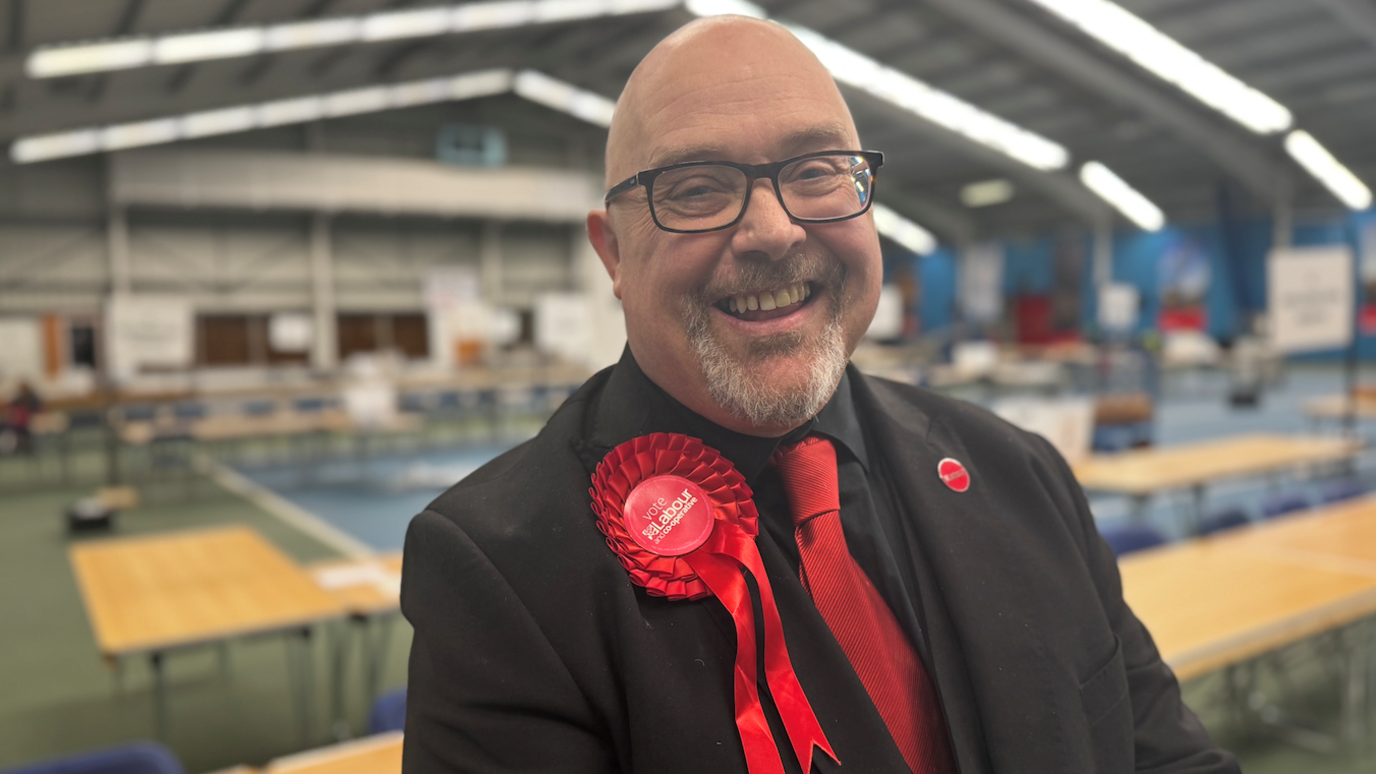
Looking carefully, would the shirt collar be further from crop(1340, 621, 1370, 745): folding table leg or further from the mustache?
crop(1340, 621, 1370, 745): folding table leg

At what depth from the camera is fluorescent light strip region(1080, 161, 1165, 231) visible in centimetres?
2134

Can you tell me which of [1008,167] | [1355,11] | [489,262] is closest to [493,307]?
[489,262]

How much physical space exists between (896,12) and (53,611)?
1278 cm

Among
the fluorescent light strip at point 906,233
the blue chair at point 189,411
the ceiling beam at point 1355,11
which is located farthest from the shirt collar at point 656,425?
the fluorescent light strip at point 906,233

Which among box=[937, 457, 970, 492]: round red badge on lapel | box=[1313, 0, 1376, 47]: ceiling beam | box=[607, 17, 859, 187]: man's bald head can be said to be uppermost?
box=[1313, 0, 1376, 47]: ceiling beam

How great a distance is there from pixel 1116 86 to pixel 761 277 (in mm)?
16314

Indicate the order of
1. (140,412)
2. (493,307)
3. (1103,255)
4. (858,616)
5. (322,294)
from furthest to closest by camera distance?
(1103,255) → (493,307) → (322,294) → (140,412) → (858,616)

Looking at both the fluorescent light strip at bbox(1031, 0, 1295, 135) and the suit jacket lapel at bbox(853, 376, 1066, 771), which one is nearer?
the suit jacket lapel at bbox(853, 376, 1066, 771)

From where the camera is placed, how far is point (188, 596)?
3.41 meters

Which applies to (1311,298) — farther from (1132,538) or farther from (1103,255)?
(1103,255)

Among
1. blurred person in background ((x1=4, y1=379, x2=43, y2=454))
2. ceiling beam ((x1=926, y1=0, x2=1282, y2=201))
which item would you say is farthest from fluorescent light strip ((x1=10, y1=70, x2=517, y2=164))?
ceiling beam ((x1=926, y1=0, x2=1282, y2=201))

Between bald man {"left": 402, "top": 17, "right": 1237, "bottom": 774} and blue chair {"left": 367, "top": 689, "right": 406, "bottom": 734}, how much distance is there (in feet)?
4.80

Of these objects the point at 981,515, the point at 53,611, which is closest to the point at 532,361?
the point at 53,611

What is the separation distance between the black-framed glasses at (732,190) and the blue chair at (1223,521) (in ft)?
12.5
